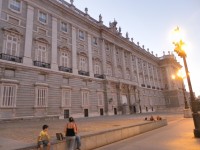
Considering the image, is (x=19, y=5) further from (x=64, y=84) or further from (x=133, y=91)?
(x=133, y=91)

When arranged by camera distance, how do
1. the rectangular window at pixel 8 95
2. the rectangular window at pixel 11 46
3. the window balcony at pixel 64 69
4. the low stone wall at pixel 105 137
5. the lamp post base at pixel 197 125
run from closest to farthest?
the low stone wall at pixel 105 137 < the lamp post base at pixel 197 125 < the rectangular window at pixel 8 95 < the rectangular window at pixel 11 46 < the window balcony at pixel 64 69

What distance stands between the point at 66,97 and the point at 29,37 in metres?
8.98

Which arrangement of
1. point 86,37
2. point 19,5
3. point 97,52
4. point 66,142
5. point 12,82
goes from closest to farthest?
point 66,142 < point 12,82 < point 19,5 < point 86,37 < point 97,52

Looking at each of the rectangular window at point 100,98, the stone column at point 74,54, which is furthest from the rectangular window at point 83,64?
the rectangular window at point 100,98

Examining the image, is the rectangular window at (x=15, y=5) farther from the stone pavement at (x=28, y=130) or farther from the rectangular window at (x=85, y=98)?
the rectangular window at (x=85, y=98)

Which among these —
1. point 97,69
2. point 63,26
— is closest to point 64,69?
point 63,26

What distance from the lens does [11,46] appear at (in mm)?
19219

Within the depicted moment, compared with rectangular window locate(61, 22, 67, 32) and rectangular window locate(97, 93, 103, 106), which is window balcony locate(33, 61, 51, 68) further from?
rectangular window locate(97, 93, 103, 106)

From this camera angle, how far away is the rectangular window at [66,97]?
2306cm

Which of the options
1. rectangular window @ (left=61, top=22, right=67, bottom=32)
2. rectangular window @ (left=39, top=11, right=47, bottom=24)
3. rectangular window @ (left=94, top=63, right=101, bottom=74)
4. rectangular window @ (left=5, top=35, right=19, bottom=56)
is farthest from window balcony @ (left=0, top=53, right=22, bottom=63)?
rectangular window @ (left=94, top=63, right=101, bottom=74)

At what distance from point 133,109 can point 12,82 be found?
2680cm

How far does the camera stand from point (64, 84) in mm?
23781

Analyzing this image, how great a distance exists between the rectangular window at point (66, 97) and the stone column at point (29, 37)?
588cm

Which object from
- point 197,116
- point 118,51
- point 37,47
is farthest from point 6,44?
point 118,51
